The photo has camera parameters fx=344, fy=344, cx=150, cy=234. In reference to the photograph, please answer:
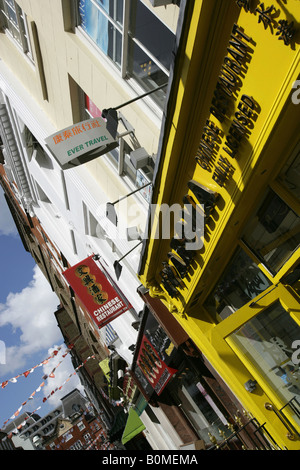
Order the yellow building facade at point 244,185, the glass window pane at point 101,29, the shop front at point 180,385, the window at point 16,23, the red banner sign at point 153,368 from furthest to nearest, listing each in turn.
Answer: the window at point 16,23 < the red banner sign at point 153,368 < the shop front at point 180,385 < the glass window pane at point 101,29 < the yellow building facade at point 244,185

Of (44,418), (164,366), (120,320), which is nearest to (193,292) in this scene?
(164,366)

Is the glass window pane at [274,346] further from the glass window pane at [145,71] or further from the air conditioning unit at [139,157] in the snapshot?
the glass window pane at [145,71]

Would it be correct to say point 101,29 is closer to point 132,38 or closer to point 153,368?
point 132,38

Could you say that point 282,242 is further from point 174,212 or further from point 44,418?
point 44,418

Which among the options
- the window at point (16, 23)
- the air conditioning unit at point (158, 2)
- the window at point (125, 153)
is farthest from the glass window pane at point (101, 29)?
the window at point (16, 23)

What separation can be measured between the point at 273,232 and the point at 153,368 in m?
6.22

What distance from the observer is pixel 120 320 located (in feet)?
47.5

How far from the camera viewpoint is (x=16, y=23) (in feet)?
32.0

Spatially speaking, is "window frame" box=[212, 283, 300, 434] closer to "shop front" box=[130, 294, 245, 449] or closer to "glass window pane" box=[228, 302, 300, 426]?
"glass window pane" box=[228, 302, 300, 426]

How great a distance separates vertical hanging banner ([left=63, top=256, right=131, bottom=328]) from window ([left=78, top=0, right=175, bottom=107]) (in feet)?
20.7

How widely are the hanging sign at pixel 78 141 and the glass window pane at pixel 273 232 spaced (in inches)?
104

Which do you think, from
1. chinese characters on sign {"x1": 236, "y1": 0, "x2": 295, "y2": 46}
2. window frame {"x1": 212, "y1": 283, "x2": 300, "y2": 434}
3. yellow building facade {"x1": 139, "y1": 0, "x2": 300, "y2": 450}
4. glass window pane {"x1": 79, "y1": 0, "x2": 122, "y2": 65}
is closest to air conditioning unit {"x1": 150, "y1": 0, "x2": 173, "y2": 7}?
yellow building facade {"x1": 139, "y1": 0, "x2": 300, "y2": 450}

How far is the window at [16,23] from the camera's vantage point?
367 inches

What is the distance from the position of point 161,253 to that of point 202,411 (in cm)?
505
